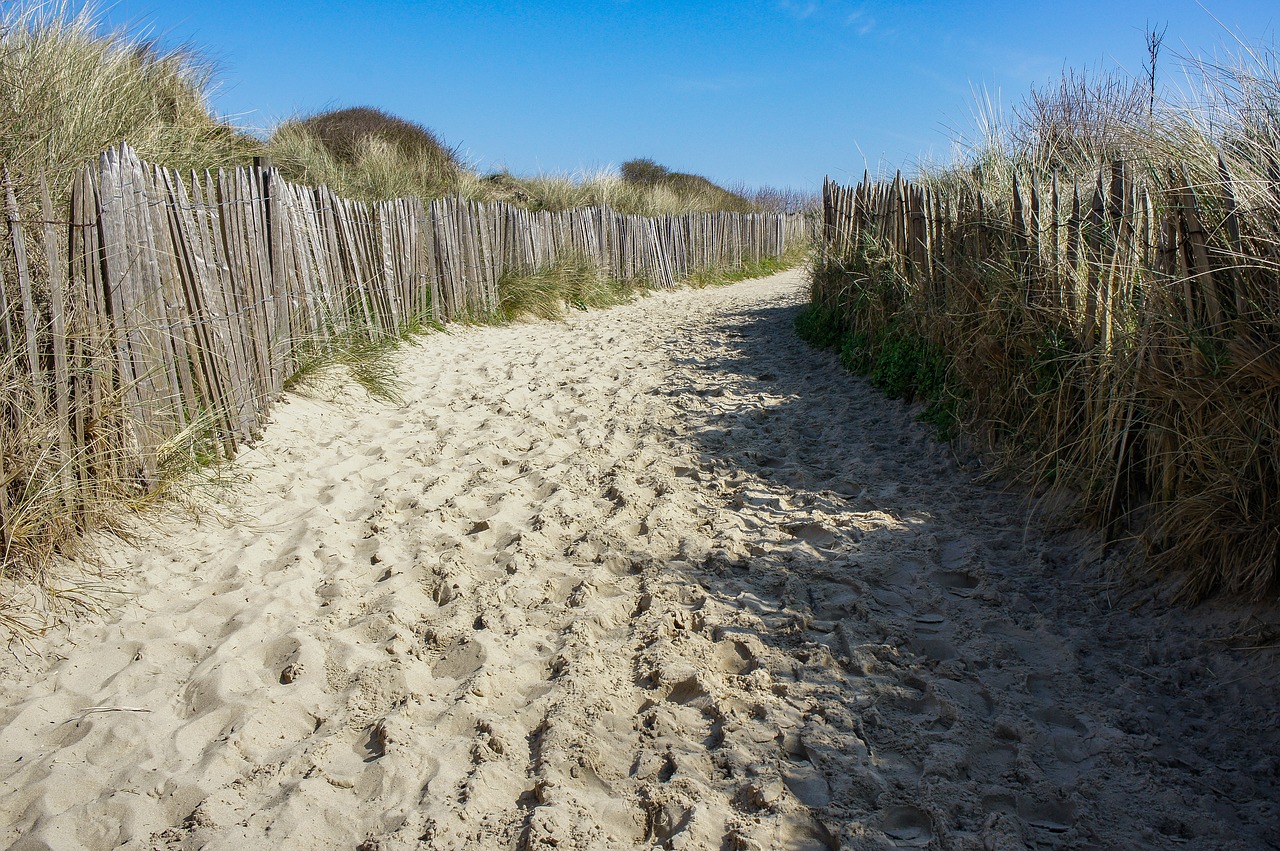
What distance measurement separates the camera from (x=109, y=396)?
323cm

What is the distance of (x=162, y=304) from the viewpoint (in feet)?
12.0

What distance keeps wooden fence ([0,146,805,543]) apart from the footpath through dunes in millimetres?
451

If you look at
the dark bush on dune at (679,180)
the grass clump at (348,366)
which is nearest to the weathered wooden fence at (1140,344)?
the grass clump at (348,366)

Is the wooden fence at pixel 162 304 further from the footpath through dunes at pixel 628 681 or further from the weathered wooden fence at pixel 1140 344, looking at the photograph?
the weathered wooden fence at pixel 1140 344

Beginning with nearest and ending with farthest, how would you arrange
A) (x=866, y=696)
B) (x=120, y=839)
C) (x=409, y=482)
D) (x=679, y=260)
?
(x=120, y=839) → (x=866, y=696) → (x=409, y=482) → (x=679, y=260)

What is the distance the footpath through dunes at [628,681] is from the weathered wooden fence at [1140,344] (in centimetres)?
31

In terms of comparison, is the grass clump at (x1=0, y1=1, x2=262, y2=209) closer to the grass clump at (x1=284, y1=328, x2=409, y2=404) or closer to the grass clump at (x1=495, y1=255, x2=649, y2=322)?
the grass clump at (x1=284, y1=328, x2=409, y2=404)

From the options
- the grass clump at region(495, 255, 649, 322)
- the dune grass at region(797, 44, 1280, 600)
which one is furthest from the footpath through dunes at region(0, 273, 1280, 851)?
the grass clump at region(495, 255, 649, 322)

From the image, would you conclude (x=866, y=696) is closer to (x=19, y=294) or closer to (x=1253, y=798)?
(x=1253, y=798)

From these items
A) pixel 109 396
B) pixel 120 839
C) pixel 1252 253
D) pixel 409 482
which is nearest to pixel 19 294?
pixel 109 396

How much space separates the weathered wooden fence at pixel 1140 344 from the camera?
267 centimetres

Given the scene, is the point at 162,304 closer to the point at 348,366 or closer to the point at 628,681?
the point at 348,366

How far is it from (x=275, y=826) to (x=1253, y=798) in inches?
92.2

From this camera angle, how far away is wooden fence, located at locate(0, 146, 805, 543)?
9.74ft
